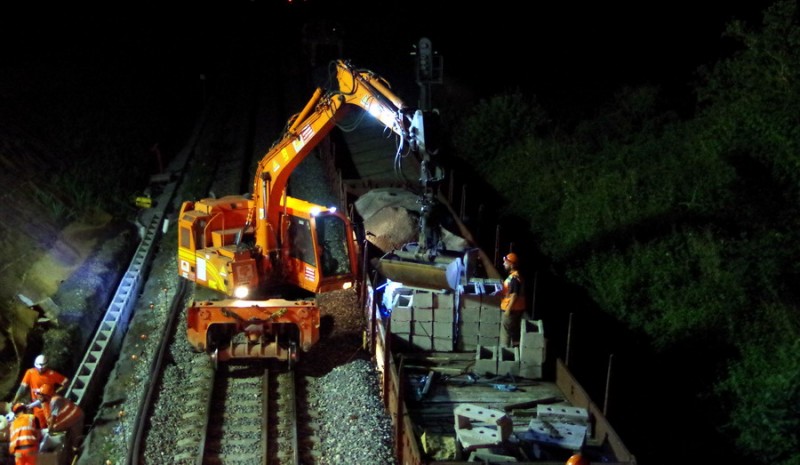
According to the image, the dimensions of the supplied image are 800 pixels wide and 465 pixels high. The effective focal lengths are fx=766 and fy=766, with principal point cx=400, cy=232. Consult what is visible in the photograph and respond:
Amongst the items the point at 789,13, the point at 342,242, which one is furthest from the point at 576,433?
the point at 789,13

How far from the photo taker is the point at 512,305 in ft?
32.9

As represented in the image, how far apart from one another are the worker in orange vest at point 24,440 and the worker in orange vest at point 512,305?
19.7 ft

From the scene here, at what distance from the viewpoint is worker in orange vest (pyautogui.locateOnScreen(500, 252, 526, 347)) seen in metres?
10.0

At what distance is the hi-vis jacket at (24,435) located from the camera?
9.16 metres

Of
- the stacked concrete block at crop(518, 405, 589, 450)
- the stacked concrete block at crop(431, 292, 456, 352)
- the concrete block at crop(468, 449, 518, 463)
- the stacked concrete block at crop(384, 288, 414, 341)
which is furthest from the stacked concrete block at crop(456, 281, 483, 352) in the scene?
the concrete block at crop(468, 449, 518, 463)

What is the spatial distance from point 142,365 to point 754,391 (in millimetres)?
9587

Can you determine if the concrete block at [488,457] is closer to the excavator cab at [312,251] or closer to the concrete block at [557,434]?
the concrete block at [557,434]

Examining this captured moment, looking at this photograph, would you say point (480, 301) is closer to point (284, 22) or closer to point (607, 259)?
point (607, 259)

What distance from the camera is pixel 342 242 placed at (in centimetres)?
1404

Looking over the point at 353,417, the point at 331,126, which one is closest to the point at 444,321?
the point at 353,417

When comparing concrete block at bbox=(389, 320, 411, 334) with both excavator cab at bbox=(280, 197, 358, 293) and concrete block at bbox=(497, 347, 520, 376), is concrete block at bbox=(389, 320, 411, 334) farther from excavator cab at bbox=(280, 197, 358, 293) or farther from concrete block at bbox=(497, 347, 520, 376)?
excavator cab at bbox=(280, 197, 358, 293)

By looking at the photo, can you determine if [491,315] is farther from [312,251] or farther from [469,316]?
[312,251]

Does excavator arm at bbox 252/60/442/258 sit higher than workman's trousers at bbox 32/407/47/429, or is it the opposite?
excavator arm at bbox 252/60/442/258

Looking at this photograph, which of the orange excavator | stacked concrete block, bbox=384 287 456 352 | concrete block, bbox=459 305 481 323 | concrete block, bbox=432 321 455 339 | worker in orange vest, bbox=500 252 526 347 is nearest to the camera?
worker in orange vest, bbox=500 252 526 347
